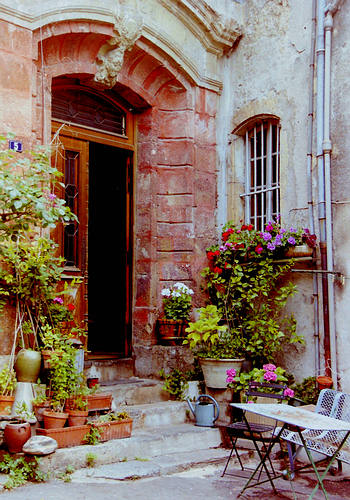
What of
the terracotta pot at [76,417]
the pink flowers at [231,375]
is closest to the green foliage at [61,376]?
the terracotta pot at [76,417]

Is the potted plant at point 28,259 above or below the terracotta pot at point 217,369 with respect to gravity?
above

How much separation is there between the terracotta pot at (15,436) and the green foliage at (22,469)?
8 cm

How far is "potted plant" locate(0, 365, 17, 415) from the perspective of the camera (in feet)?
18.8

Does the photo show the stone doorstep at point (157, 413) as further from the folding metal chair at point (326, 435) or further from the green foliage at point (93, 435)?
the folding metal chair at point (326, 435)

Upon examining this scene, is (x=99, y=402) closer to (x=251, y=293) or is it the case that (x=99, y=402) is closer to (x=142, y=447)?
(x=142, y=447)

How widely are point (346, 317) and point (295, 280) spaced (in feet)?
2.64

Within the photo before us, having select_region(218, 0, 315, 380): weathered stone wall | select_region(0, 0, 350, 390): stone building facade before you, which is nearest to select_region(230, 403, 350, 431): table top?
select_region(0, 0, 350, 390): stone building facade

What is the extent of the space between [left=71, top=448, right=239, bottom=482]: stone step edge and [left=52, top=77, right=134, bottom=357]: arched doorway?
1961 mm

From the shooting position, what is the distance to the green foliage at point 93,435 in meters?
5.92

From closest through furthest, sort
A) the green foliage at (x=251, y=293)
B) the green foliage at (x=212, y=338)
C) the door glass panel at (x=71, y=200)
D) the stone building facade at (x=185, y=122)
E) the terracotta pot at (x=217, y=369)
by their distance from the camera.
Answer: the stone building facade at (x=185, y=122)
the terracotta pot at (x=217, y=369)
the green foliage at (x=212, y=338)
the green foliage at (x=251, y=293)
the door glass panel at (x=71, y=200)

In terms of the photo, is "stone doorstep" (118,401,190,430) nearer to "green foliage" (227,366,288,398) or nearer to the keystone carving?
"green foliage" (227,366,288,398)

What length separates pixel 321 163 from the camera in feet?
23.5

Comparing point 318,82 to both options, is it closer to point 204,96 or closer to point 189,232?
point 204,96

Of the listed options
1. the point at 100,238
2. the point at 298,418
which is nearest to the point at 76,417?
the point at 298,418
